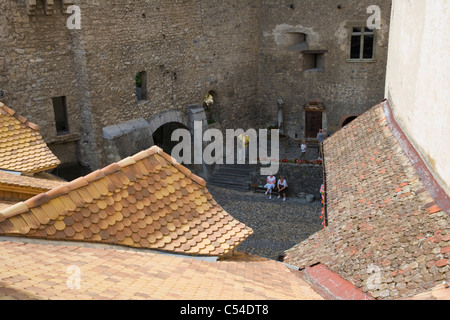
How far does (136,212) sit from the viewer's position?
6816 millimetres

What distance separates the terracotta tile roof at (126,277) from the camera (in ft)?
15.0

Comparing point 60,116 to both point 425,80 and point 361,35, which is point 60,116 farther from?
point 425,80

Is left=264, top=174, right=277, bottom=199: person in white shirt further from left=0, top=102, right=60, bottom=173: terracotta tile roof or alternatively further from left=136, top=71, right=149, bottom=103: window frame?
left=0, top=102, right=60, bottom=173: terracotta tile roof

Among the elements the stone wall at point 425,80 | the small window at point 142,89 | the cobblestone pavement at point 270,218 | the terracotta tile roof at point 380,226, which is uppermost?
the stone wall at point 425,80

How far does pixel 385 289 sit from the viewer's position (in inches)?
226

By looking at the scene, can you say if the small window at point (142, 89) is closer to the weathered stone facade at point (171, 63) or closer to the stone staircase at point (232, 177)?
the weathered stone facade at point (171, 63)

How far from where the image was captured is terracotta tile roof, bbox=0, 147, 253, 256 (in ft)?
19.7

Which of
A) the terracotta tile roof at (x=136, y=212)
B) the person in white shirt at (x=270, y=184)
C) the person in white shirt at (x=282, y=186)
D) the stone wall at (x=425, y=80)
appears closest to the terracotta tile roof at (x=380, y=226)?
the stone wall at (x=425, y=80)

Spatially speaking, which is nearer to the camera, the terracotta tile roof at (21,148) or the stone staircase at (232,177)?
the terracotta tile roof at (21,148)

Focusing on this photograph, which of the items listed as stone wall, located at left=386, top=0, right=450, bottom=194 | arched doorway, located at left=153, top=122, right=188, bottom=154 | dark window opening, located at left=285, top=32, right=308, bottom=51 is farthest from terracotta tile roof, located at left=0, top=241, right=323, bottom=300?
dark window opening, located at left=285, top=32, right=308, bottom=51

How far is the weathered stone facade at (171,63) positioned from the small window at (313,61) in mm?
267
